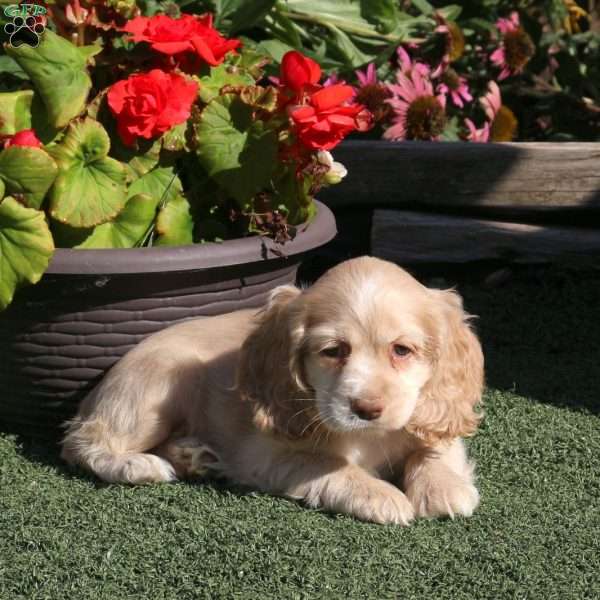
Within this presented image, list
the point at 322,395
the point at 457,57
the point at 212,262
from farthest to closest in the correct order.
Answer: the point at 457,57, the point at 212,262, the point at 322,395

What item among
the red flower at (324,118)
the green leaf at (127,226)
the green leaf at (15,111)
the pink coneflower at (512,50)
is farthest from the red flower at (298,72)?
the pink coneflower at (512,50)

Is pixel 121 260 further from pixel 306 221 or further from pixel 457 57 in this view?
pixel 457 57

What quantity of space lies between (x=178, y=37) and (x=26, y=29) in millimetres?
574

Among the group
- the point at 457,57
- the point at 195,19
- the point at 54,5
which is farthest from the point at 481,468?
the point at 457,57

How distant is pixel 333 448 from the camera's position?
356 cm

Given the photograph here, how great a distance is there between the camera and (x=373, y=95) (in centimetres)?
575

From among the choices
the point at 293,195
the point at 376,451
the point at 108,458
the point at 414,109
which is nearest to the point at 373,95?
the point at 414,109

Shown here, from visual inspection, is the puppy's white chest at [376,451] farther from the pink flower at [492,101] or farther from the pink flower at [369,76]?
the pink flower at [492,101]

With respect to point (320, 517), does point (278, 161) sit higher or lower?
higher

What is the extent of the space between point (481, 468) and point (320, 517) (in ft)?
2.36

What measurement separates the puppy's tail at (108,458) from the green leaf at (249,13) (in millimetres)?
2111

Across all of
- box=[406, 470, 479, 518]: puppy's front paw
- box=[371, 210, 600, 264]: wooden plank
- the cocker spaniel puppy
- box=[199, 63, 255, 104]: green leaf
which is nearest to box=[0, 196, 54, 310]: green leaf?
the cocker spaniel puppy

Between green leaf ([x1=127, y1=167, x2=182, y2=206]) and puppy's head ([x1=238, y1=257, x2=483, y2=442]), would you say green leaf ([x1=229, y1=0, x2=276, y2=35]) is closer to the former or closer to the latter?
green leaf ([x1=127, y1=167, x2=182, y2=206])

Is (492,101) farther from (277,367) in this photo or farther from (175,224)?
(277,367)
